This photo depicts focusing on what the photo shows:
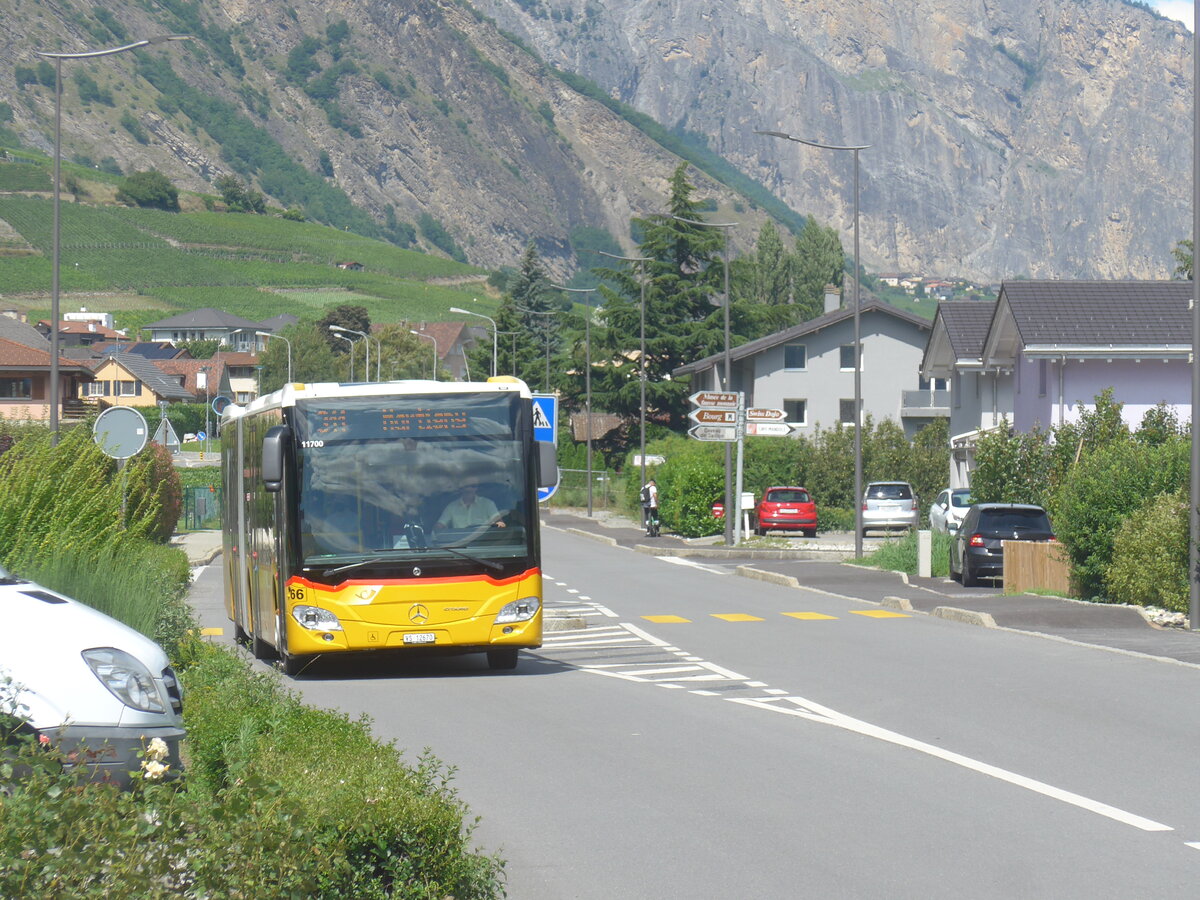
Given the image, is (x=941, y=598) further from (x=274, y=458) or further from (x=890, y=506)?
(x=890, y=506)

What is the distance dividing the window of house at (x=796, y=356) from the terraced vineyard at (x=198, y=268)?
90.5 meters

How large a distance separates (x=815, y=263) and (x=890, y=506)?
81.7 metres

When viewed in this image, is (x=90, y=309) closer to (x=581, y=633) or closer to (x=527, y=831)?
(x=581, y=633)

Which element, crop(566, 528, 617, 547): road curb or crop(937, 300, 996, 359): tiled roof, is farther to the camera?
crop(566, 528, 617, 547): road curb

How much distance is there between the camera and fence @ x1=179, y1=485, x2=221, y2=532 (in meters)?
57.8

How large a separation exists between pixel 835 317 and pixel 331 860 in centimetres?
6650

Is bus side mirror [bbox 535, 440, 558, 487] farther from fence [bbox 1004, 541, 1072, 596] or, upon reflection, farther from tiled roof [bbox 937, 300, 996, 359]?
tiled roof [bbox 937, 300, 996, 359]

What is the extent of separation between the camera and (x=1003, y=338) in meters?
44.3

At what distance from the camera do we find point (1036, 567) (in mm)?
26641

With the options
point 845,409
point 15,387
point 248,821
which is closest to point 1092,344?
point 845,409

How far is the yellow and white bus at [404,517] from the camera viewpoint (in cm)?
1466

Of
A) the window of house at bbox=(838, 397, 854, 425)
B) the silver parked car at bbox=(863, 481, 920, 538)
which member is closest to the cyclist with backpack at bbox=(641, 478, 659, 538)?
the silver parked car at bbox=(863, 481, 920, 538)

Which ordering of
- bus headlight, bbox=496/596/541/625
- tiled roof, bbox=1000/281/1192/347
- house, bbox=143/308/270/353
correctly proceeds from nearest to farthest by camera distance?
bus headlight, bbox=496/596/541/625 → tiled roof, bbox=1000/281/1192/347 → house, bbox=143/308/270/353

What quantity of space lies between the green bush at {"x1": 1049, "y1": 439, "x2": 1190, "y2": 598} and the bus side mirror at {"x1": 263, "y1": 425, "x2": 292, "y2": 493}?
43.3 ft
